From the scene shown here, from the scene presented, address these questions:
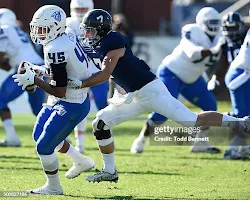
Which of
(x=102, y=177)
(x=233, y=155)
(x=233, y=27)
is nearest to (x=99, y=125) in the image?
(x=102, y=177)

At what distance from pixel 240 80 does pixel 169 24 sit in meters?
14.2

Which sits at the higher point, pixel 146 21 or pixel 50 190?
pixel 50 190

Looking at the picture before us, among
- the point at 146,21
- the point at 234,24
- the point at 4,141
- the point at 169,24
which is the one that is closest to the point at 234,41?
the point at 234,24

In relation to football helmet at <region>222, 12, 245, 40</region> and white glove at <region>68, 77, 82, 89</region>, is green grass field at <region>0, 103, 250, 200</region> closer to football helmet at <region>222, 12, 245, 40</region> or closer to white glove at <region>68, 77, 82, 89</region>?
white glove at <region>68, 77, 82, 89</region>

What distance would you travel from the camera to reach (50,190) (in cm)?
676

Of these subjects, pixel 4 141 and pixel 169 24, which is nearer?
pixel 4 141

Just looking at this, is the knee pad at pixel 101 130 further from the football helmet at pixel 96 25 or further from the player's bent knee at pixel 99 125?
the football helmet at pixel 96 25

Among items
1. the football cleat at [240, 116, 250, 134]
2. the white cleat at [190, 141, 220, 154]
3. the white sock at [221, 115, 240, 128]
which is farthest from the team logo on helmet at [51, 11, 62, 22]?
the white cleat at [190, 141, 220, 154]

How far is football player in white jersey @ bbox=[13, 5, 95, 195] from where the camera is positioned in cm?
662

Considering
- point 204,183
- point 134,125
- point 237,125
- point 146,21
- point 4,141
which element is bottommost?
point 146,21

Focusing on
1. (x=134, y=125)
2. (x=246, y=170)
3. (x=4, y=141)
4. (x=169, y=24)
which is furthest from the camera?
(x=169, y=24)

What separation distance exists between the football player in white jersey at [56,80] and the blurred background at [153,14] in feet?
36.5

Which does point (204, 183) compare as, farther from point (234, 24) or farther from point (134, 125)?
point (134, 125)

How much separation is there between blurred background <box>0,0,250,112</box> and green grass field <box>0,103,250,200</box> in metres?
8.10
